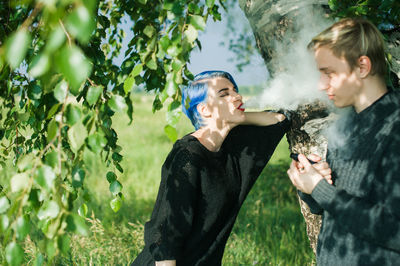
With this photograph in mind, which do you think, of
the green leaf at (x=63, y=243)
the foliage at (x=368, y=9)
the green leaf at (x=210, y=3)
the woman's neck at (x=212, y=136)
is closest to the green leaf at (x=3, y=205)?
the green leaf at (x=63, y=243)

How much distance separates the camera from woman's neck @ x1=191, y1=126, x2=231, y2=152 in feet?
6.58

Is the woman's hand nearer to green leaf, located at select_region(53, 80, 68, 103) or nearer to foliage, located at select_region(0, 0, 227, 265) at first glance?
foliage, located at select_region(0, 0, 227, 265)

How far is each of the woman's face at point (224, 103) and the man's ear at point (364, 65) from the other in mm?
688

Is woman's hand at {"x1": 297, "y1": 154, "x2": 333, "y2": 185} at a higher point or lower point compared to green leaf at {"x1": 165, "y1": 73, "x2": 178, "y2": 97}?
lower

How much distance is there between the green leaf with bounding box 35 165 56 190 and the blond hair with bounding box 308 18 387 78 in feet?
4.09

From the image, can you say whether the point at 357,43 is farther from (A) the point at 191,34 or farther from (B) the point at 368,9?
(A) the point at 191,34

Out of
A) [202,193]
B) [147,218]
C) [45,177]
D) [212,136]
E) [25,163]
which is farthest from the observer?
[147,218]

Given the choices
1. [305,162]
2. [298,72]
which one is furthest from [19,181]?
[298,72]

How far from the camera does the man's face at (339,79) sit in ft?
4.84

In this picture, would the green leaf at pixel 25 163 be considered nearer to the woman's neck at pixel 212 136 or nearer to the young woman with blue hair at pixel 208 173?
the young woman with blue hair at pixel 208 173

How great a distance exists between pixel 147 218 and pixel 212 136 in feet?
9.38

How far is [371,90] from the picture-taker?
1.50 metres

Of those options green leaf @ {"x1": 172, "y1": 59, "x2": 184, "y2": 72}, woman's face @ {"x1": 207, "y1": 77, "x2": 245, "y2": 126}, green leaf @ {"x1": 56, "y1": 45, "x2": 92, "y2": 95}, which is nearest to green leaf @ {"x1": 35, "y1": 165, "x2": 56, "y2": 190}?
green leaf @ {"x1": 56, "y1": 45, "x2": 92, "y2": 95}

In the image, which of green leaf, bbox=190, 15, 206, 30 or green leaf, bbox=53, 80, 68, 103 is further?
green leaf, bbox=190, 15, 206, 30
